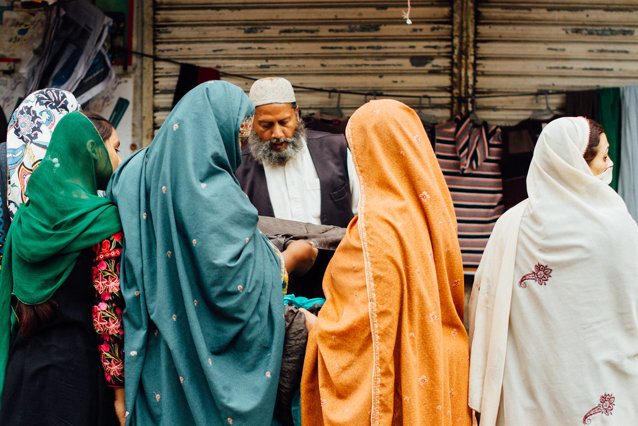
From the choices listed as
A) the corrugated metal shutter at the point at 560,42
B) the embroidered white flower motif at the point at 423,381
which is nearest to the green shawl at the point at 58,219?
the embroidered white flower motif at the point at 423,381

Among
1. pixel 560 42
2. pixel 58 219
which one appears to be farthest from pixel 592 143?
pixel 560 42

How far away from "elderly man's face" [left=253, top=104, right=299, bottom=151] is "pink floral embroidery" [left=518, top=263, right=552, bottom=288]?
1843 millimetres

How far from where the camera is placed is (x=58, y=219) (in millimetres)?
2230

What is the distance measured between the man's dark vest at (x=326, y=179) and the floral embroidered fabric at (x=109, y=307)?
1.55 m

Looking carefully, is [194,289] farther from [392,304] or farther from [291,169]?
[291,169]

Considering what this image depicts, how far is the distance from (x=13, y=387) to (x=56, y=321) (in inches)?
11.8

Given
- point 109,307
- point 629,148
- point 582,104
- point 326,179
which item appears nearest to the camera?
point 109,307

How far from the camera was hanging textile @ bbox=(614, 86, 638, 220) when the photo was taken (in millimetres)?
4773

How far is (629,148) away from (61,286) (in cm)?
425

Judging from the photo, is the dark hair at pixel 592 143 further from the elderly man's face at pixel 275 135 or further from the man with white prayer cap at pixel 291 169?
the elderly man's face at pixel 275 135

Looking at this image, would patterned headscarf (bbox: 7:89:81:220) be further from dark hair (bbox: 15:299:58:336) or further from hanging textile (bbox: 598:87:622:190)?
hanging textile (bbox: 598:87:622:190)

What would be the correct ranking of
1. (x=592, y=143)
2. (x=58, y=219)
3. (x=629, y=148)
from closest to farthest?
(x=58, y=219), (x=592, y=143), (x=629, y=148)

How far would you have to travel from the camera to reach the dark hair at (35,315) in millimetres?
2281

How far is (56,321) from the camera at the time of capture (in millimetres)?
2316
